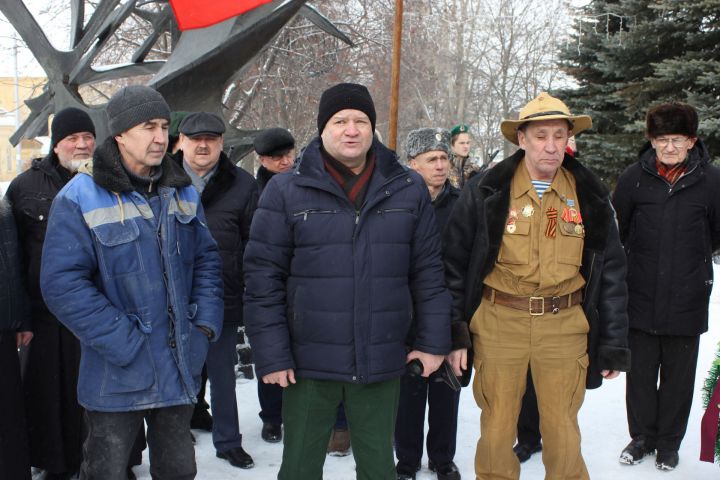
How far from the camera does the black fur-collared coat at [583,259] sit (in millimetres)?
2980

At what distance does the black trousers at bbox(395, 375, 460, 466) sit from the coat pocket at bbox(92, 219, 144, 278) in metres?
1.69

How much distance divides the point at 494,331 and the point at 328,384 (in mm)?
820

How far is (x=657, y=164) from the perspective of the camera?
383 centimetres

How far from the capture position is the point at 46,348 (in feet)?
10.9

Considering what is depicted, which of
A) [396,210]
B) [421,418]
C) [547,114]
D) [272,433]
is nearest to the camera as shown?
[396,210]

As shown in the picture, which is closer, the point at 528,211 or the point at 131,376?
the point at 131,376

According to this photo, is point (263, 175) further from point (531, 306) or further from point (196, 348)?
point (531, 306)

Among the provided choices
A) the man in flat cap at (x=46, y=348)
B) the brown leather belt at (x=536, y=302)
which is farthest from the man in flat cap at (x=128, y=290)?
the brown leather belt at (x=536, y=302)

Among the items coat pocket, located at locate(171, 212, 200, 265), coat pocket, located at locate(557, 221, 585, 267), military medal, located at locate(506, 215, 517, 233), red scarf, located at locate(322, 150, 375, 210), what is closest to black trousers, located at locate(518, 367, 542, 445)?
coat pocket, located at locate(557, 221, 585, 267)

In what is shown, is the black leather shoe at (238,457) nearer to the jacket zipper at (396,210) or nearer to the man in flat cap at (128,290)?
the man in flat cap at (128,290)

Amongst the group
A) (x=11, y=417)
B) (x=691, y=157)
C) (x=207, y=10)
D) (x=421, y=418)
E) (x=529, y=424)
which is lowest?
(x=529, y=424)

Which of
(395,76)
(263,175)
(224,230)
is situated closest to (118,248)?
(224,230)

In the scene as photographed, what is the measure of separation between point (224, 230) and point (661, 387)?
2.71 meters

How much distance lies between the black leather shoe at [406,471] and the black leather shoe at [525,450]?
0.71 meters
